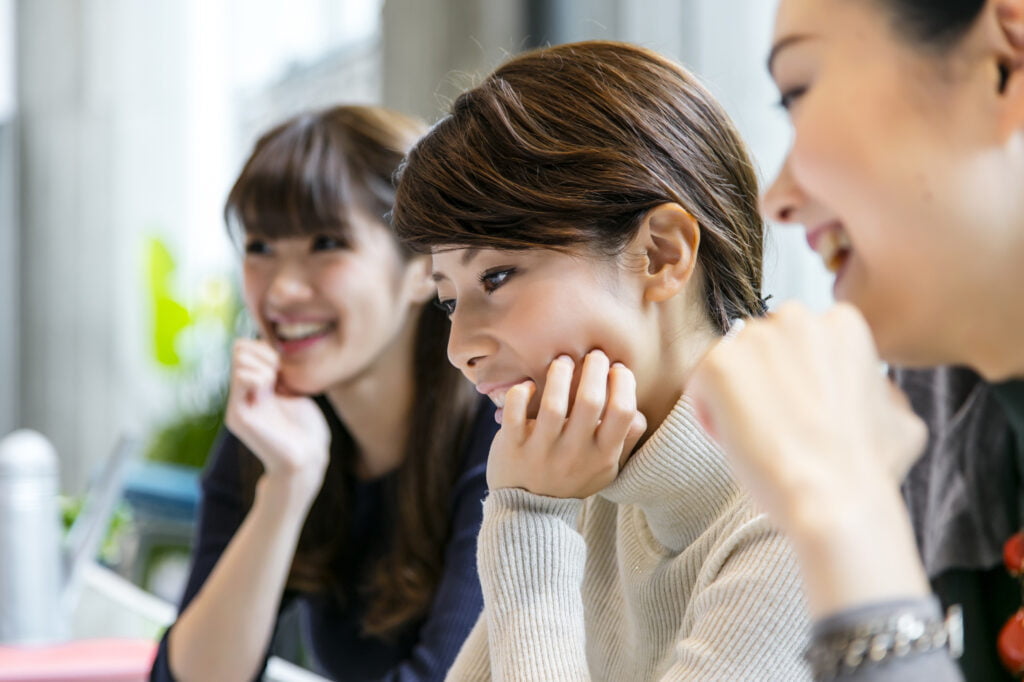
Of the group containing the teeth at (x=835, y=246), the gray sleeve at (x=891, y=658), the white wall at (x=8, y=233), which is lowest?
the white wall at (x=8, y=233)

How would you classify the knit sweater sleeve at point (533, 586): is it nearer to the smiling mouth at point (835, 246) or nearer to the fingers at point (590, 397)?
the fingers at point (590, 397)

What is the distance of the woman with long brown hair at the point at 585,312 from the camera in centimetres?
105

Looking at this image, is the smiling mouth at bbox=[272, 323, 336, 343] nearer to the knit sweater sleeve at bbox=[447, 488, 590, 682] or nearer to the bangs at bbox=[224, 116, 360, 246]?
the bangs at bbox=[224, 116, 360, 246]

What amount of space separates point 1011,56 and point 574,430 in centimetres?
49

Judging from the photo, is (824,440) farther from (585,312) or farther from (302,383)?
(302,383)

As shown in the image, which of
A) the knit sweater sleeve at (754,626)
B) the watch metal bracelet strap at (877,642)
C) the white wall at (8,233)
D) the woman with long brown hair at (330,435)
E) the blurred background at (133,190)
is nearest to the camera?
the watch metal bracelet strap at (877,642)

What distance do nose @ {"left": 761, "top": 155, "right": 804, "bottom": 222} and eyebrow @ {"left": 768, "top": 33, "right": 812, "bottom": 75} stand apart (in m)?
0.06

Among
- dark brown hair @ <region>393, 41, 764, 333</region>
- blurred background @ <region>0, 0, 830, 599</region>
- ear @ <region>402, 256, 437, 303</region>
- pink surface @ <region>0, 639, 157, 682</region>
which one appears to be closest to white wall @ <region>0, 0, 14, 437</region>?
blurred background @ <region>0, 0, 830, 599</region>

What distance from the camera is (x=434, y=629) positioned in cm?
152

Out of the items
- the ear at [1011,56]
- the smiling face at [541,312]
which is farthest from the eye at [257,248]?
the ear at [1011,56]

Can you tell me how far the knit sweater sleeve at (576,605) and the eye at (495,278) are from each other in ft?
0.62

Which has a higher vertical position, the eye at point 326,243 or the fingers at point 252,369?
the eye at point 326,243

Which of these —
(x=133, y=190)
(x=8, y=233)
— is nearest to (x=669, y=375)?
(x=133, y=190)

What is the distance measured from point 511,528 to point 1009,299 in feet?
1.65
